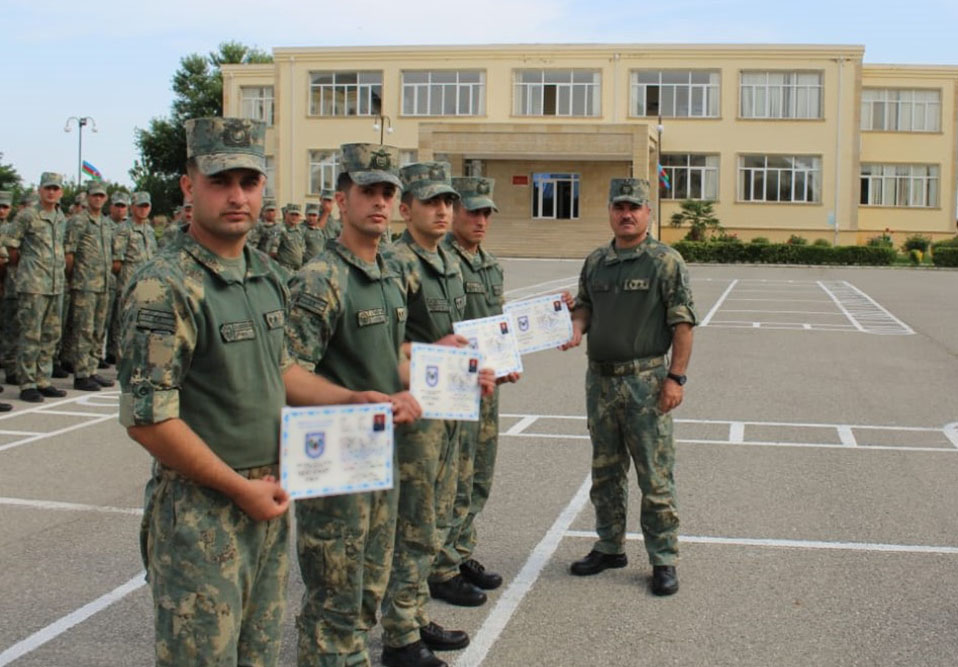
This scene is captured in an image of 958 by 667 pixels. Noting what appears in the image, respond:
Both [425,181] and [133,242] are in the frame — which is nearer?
[425,181]

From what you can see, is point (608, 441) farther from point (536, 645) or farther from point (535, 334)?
point (536, 645)

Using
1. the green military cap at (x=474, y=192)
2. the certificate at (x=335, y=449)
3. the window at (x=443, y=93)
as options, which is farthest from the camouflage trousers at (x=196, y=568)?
the window at (x=443, y=93)

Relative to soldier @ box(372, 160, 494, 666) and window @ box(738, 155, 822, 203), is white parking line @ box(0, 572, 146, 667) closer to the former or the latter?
soldier @ box(372, 160, 494, 666)

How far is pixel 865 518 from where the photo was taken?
8023 mm

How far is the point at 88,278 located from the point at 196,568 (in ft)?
40.3

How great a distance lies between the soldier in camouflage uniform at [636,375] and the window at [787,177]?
183 ft

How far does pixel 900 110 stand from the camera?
204ft

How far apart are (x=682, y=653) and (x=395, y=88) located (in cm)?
6011

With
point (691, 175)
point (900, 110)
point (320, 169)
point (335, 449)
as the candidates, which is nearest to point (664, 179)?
point (691, 175)

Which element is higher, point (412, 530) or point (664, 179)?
point (664, 179)

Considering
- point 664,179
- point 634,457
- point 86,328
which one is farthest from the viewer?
point 664,179

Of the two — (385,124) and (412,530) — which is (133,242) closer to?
(412,530)

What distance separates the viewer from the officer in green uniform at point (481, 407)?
6.36 meters

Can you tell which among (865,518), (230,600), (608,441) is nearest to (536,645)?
(608,441)
